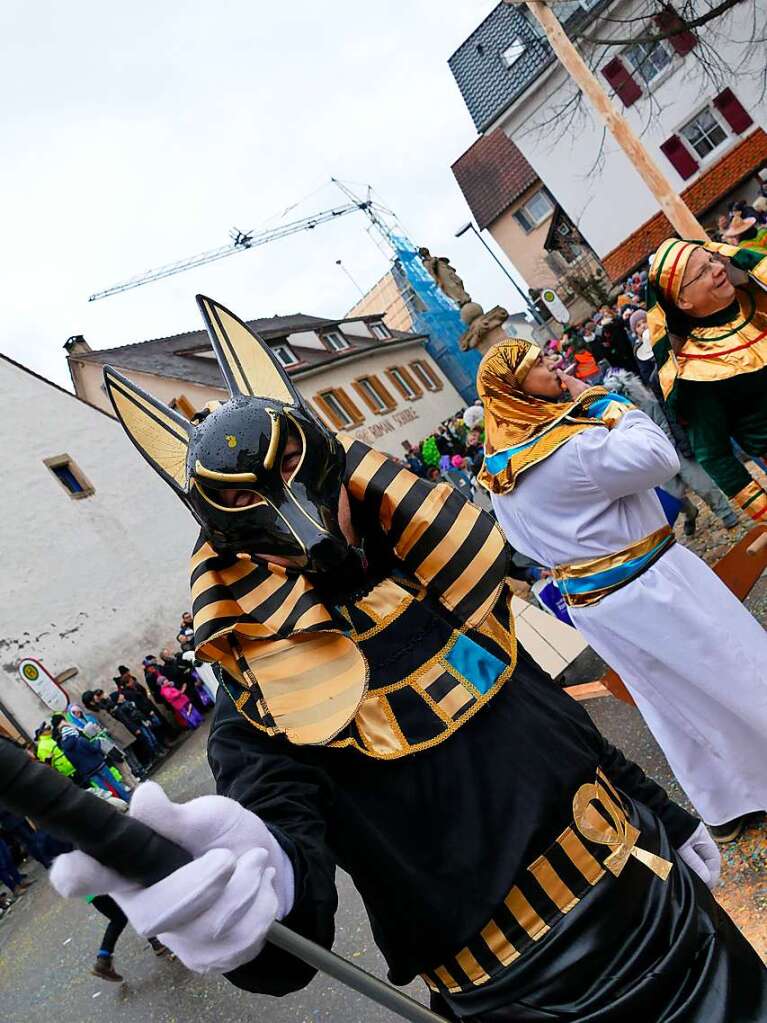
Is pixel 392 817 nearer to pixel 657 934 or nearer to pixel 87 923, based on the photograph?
pixel 657 934

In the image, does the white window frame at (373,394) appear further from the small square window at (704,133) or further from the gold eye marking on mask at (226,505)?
the gold eye marking on mask at (226,505)

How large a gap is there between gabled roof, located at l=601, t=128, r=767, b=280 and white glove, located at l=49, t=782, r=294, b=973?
82.2 ft

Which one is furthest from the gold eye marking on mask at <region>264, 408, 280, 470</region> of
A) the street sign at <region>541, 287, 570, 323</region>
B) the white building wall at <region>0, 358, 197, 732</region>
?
the street sign at <region>541, 287, 570, 323</region>

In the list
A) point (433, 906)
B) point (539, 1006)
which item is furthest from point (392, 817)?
point (539, 1006)

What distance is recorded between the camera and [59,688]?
14.6 meters

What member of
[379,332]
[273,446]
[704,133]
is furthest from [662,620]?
[379,332]

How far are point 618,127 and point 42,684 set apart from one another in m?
14.1

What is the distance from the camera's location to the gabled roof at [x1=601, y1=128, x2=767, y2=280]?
2238cm

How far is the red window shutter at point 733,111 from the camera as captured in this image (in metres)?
22.8

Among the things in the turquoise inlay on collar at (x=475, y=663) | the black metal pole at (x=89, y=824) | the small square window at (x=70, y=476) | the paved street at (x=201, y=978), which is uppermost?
the small square window at (x=70, y=476)

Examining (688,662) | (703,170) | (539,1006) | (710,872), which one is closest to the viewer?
(539,1006)

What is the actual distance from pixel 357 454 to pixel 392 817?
0.84 m

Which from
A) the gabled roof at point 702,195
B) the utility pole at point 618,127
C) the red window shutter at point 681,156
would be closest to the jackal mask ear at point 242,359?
the utility pole at point 618,127

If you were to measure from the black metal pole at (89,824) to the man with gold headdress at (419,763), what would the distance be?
272 millimetres
